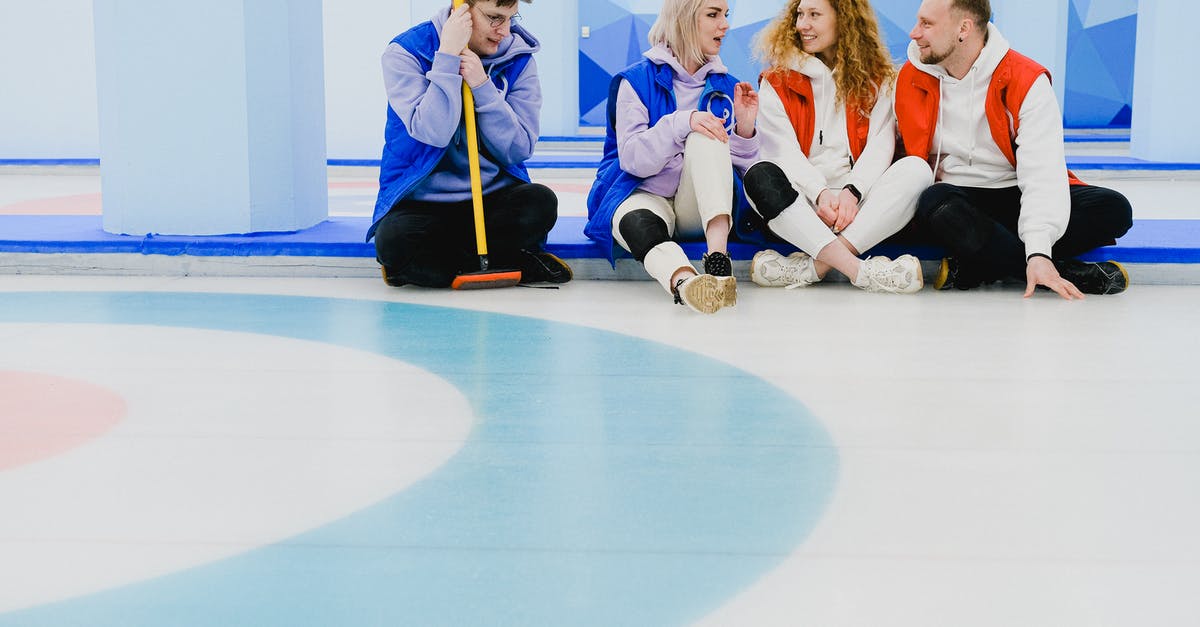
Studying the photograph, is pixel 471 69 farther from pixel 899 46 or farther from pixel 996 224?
pixel 899 46

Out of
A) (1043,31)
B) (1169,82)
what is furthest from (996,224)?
(1043,31)

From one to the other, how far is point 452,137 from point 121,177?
1123mm

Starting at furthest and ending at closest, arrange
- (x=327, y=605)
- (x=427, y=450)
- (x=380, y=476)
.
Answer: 1. (x=427, y=450)
2. (x=380, y=476)
3. (x=327, y=605)

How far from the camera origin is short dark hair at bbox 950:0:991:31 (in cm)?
320

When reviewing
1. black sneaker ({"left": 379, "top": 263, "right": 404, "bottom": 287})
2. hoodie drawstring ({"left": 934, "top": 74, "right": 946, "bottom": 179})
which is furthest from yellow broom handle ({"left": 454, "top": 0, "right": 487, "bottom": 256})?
hoodie drawstring ({"left": 934, "top": 74, "right": 946, "bottom": 179})

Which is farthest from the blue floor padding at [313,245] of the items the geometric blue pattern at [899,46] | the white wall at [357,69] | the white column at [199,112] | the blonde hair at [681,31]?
the geometric blue pattern at [899,46]

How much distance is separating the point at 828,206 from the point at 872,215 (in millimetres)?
117

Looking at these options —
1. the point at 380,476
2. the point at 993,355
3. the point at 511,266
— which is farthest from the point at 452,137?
the point at 380,476

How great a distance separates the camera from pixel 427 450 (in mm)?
→ 1772

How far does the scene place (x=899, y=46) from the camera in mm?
12547

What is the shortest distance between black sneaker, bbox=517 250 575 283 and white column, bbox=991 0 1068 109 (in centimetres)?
814

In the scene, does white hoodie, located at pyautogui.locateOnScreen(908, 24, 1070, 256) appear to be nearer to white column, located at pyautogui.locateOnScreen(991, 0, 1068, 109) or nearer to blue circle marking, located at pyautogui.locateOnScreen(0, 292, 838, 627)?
blue circle marking, located at pyautogui.locateOnScreen(0, 292, 838, 627)

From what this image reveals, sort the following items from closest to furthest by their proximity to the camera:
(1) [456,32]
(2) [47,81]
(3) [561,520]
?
(3) [561,520], (1) [456,32], (2) [47,81]

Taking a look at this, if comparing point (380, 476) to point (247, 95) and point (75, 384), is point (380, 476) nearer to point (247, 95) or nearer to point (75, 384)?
point (75, 384)
